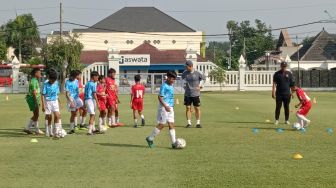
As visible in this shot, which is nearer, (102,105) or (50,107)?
(50,107)

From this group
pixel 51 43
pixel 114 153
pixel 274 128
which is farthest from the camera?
pixel 51 43

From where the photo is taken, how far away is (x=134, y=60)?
5806cm

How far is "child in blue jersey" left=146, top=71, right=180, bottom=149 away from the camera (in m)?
12.4

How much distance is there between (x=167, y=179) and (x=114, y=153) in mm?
2884

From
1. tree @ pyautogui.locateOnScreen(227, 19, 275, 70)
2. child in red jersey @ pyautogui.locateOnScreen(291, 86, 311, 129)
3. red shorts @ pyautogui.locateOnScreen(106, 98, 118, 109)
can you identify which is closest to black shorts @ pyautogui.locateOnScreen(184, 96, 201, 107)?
red shorts @ pyautogui.locateOnScreen(106, 98, 118, 109)

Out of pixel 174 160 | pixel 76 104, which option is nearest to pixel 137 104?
pixel 76 104

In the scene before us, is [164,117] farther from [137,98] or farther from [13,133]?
[137,98]

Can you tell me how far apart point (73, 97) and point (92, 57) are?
195 ft

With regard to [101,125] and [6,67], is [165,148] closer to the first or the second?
[101,125]

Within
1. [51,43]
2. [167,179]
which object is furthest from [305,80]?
[167,179]

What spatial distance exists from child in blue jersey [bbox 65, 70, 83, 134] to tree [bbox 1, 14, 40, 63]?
77.8 metres

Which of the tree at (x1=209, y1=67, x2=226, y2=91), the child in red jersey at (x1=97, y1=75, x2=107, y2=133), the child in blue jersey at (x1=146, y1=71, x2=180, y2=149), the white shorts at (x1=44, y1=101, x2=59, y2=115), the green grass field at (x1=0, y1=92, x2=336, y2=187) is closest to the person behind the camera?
the green grass field at (x1=0, y1=92, x2=336, y2=187)

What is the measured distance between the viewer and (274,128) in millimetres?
16562

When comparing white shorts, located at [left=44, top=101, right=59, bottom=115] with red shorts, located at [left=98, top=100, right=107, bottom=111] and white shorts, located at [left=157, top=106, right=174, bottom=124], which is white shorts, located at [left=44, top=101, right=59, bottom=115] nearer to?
red shorts, located at [left=98, top=100, right=107, bottom=111]
